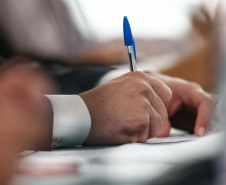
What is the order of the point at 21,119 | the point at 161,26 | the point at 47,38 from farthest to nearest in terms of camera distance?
the point at 161,26
the point at 47,38
the point at 21,119

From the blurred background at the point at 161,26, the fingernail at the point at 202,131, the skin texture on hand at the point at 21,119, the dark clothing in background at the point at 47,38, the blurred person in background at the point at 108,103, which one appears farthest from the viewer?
the blurred background at the point at 161,26

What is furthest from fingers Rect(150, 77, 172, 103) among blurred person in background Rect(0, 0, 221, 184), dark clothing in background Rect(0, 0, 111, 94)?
dark clothing in background Rect(0, 0, 111, 94)

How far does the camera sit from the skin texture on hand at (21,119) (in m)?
0.27

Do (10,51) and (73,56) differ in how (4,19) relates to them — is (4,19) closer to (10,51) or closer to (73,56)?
(10,51)

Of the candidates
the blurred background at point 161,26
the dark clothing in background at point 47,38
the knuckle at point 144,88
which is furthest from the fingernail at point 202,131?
the blurred background at point 161,26

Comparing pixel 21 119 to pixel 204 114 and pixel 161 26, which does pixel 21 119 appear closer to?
pixel 204 114

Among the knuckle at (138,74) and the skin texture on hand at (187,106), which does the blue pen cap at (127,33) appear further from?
the skin texture on hand at (187,106)

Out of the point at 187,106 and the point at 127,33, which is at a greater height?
the point at 127,33

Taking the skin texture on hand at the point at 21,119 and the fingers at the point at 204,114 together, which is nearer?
the skin texture on hand at the point at 21,119

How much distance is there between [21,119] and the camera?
309 millimetres

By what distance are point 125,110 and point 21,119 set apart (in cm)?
14

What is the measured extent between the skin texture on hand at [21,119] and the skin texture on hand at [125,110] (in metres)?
0.06

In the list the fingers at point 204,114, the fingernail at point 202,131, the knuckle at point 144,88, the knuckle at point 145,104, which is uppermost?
the knuckle at point 144,88

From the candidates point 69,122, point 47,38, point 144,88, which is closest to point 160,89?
point 144,88
